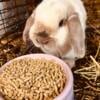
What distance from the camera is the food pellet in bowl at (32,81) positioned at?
124cm

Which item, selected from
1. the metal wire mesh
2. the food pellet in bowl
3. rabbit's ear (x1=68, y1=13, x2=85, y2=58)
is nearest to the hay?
the metal wire mesh

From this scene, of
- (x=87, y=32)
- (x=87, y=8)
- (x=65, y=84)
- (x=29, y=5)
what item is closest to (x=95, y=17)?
(x=87, y=8)

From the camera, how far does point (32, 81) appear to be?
1.29 metres

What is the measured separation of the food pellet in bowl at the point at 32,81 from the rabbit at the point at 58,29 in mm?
206

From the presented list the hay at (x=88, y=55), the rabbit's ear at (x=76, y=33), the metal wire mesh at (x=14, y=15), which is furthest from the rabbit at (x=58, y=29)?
the metal wire mesh at (x=14, y=15)

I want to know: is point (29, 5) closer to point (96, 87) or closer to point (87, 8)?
point (87, 8)

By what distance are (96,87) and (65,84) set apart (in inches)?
16.3

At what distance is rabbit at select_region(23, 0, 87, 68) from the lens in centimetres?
156

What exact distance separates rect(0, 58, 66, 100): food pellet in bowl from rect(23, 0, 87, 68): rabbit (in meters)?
0.21

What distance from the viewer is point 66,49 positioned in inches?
66.0

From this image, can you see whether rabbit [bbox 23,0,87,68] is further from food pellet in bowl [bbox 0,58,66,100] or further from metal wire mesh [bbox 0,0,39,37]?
metal wire mesh [bbox 0,0,39,37]

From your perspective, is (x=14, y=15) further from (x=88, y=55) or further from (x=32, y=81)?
(x=32, y=81)

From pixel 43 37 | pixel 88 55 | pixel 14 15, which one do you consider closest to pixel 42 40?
pixel 43 37

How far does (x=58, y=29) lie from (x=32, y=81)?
441mm
